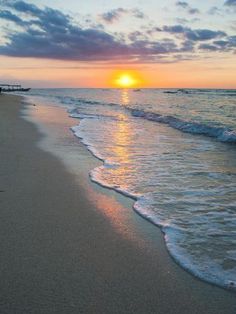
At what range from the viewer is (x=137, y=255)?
3.86 metres

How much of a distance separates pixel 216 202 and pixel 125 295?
3222 mm

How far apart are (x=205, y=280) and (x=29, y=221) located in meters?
2.32

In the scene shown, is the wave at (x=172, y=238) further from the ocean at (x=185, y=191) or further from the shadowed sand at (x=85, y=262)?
the shadowed sand at (x=85, y=262)

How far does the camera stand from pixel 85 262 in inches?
142

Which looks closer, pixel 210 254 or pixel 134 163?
pixel 210 254

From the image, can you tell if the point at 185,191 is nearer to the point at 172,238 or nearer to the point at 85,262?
the point at 172,238

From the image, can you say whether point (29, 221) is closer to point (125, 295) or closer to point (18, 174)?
point (125, 295)

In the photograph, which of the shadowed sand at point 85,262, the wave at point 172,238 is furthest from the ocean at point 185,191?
the shadowed sand at point 85,262

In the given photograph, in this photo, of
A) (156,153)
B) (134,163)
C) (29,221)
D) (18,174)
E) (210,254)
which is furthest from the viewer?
(156,153)

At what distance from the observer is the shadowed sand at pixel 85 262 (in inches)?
115

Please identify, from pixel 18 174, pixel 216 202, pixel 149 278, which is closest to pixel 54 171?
pixel 18 174

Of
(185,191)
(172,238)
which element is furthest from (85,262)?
(185,191)

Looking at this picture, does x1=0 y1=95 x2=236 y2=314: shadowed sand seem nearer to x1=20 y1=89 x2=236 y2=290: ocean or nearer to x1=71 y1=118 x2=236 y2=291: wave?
x1=71 y1=118 x2=236 y2=291: wave

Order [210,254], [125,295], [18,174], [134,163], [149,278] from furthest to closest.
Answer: [134,163]
[18,174]
[210,254]
[149,278]
[125,295]
